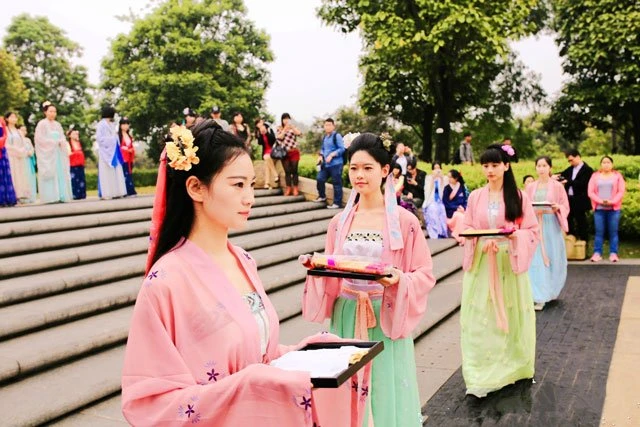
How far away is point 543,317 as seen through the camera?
8.26 metres

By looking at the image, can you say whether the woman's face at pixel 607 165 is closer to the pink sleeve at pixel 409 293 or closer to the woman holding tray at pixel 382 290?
the woman holding tray at pixel 382 290

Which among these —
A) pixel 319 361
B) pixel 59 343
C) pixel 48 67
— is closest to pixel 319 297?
pixel 319 361

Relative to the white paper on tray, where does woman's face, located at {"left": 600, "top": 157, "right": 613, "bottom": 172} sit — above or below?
above

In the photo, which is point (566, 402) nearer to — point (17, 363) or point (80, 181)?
point (17, 363)

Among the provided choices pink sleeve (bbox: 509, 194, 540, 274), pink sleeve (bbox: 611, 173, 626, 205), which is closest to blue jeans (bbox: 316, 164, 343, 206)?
pink sleeve (bbox: 611, 173, 626, 205)

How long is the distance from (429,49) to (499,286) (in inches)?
585

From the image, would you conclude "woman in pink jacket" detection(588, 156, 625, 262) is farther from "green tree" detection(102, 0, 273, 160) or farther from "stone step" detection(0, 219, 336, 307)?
"green tree" detection(102, 0, 273, 160)

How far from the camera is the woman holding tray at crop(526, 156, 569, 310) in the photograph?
8.99m

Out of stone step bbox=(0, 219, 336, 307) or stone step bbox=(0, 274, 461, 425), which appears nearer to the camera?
stone step bbox=(0, 274, 461, 425)

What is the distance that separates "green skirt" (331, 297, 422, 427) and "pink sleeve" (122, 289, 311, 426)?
1.86 metres

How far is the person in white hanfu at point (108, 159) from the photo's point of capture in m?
12.0

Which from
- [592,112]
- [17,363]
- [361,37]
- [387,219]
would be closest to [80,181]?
[17,363]

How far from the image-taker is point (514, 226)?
5883mm

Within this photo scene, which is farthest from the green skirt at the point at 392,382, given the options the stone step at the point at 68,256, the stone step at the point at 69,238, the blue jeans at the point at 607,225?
the blue jeans at the point at 607,225
